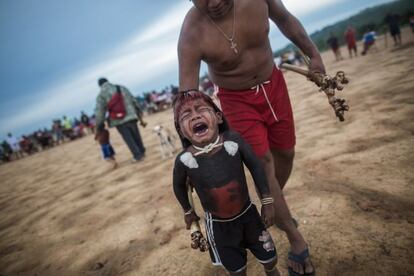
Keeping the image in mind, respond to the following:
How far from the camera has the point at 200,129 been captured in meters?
1.52

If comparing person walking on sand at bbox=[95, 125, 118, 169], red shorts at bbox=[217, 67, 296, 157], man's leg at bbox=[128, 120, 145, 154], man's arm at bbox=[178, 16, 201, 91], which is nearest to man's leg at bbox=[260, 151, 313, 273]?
red shorts at bbox=[217, 67, 296, 157]

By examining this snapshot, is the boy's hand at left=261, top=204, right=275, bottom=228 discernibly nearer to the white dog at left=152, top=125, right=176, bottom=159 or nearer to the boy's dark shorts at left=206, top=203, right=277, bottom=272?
the boy's dark shorts at left=206, top=203, right=277, bottom=272

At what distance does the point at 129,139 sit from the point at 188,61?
197 inches

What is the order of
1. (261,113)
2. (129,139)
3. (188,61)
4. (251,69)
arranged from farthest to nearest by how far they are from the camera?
(129,139)
(261,113)
(251,69)
(188,61)

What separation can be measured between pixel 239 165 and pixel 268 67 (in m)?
0.81

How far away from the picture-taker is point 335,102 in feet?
6.27

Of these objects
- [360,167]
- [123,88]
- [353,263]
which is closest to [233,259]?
[353,263]

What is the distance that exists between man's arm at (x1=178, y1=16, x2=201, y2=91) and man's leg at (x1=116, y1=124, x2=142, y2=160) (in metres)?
4.75

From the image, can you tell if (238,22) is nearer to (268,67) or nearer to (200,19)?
(200,19)

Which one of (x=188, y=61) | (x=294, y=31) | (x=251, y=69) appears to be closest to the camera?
(x=188, y=61)

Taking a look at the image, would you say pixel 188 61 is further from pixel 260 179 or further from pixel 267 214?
pixel 267 214

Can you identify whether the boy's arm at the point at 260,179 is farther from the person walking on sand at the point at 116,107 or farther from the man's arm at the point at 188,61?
the person walking on sand at the point at 116,107

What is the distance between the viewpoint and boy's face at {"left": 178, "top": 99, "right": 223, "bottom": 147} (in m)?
1.49

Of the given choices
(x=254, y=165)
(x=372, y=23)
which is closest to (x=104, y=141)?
(x=254, y=165)
